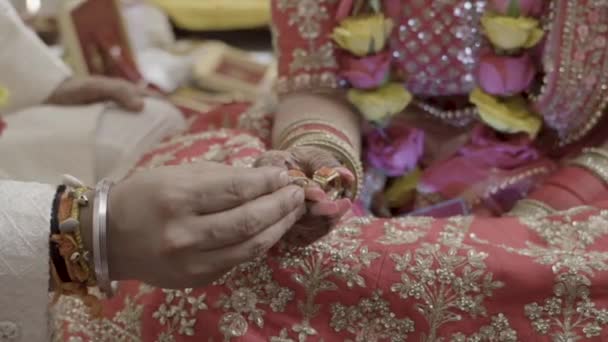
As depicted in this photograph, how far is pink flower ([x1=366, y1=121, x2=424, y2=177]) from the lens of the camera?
93 centimetres

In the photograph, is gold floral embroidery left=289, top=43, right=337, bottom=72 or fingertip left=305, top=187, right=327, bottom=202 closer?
fingertip left=305, top=187, right=327, bottom=202

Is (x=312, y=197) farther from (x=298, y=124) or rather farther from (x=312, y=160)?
(x=298, y=124)

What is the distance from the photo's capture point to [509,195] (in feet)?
2.95

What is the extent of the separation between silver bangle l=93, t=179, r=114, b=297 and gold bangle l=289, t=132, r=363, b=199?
0.25 metres

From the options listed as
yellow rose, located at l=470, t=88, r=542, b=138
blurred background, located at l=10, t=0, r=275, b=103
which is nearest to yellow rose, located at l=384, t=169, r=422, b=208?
yellow rose, located at l=470, t=88, r=542, b=138

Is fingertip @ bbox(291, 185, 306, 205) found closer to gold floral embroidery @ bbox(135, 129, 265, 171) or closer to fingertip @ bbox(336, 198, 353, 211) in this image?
fingertip @ bbox(336, 198, 353, 211)

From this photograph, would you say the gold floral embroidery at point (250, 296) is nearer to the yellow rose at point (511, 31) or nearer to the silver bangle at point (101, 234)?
the silver bangle at point (101, 234)

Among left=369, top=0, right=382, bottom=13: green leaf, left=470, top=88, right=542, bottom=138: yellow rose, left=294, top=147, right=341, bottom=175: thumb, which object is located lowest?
left=470, top=88, right=542, bottom=138: yellow rose

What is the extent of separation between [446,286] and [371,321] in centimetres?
7

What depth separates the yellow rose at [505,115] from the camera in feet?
2.88

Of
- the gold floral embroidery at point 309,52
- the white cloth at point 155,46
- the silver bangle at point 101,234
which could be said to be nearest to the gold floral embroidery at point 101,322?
the silver bangle at point 101,234

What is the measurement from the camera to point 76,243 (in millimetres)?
600

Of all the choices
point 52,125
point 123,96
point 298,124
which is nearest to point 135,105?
point 123,96

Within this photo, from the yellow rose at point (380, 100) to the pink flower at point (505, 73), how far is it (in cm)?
9
